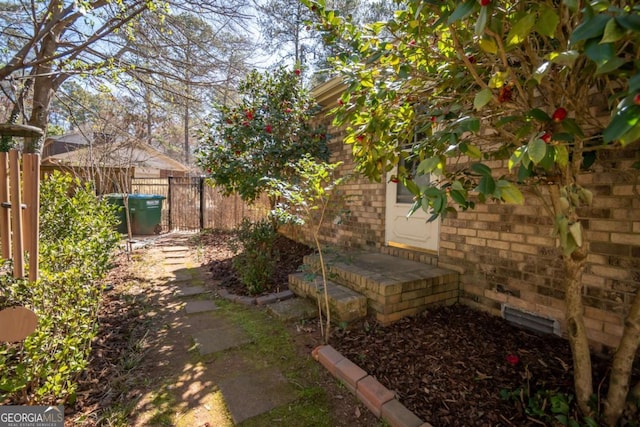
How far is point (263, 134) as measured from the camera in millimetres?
4871

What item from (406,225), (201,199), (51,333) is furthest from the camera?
(201,199)

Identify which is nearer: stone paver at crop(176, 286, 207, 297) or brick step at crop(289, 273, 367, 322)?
brick step at crop(289, 273, 367, 322)

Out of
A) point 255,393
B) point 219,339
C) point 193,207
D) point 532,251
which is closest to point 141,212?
point 193,207

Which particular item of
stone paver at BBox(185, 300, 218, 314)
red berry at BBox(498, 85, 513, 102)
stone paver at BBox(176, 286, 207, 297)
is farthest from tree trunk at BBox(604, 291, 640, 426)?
stone paver at BBox(176, 286, 207, 297)

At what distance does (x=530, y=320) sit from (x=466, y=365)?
37.0 inches

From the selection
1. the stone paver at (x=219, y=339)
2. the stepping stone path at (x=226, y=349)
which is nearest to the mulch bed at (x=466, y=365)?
the stepping stone path at (x=226, y=349)

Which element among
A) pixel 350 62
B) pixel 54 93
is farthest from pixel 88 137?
→ pixel 350 62

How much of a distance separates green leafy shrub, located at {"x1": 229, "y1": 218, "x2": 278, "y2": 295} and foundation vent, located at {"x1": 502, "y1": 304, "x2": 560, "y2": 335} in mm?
2751

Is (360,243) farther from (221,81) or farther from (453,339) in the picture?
(221,81)

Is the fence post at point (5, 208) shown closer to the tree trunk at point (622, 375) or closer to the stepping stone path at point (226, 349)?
the stepping stone path at point (226, 349)

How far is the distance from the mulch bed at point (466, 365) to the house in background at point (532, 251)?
23 centimetres

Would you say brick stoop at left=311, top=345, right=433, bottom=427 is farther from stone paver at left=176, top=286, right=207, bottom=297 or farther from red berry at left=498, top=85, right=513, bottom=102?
stone paver at left=176, top=286, right=207, bottom=297

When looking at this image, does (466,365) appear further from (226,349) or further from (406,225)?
(406,225)

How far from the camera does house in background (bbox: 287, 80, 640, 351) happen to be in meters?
2.21
